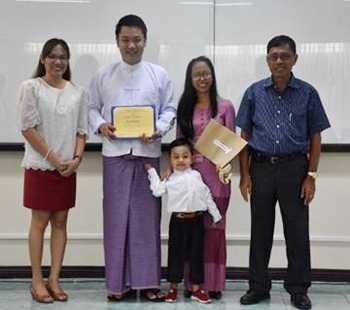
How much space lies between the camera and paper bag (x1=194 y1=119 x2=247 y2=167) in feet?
8.69

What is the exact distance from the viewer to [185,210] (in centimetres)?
266

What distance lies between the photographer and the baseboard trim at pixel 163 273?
127 inches

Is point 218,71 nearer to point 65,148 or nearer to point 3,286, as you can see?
point 65,148

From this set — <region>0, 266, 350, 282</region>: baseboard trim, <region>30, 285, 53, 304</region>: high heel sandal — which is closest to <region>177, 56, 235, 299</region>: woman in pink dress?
<region>0, 266, 350, 282</region>: baseboard trim

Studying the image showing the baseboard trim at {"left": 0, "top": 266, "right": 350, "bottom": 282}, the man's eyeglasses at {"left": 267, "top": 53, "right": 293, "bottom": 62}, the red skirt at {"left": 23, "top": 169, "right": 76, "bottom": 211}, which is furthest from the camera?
the baseboard trim at {"left": 0, "top": 266, "right": 350, "bottom": 282}

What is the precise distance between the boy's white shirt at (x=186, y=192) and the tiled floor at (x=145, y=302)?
51cm

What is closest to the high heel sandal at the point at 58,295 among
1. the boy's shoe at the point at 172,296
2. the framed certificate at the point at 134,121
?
the boy's shoe at the point at 172,296

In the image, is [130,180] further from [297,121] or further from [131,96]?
[297,121]

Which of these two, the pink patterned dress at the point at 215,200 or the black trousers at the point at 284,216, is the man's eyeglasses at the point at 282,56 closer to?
the pink patterned dress at the point at 215,200

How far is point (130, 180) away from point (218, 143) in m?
0.53

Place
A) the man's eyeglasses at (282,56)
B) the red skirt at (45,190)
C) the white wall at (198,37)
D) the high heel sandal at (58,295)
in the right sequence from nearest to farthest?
the man's eyeglasses at (282,56), the red skirt at (45,190), the high heel sandal at (58,295), the white wall at (198,37)

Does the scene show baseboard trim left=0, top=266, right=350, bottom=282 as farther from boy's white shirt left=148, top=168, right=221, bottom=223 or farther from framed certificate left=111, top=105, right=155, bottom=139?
framed certificate left=111, top=105, right=155, bottom=139

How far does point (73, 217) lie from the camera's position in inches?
129

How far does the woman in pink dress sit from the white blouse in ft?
1.94
